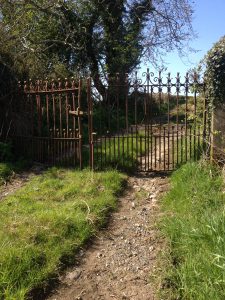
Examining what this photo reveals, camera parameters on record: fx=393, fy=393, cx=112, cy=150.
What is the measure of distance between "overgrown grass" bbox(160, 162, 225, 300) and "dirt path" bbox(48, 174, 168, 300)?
24cm

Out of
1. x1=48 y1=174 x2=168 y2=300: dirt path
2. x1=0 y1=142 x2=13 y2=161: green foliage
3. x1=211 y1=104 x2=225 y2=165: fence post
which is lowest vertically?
x1=48 y1=174 x2=168 y2=300: dirt path

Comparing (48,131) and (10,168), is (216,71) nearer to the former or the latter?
(48,131)

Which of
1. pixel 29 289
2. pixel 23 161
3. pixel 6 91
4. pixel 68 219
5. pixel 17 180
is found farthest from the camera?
pixel 6 91

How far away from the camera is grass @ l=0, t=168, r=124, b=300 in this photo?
4.04m

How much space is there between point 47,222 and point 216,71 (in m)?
3.97

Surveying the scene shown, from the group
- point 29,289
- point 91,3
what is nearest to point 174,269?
point 29,289

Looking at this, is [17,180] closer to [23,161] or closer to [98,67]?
[23,161]

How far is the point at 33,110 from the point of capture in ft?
31.9

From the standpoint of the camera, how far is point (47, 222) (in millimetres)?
5172

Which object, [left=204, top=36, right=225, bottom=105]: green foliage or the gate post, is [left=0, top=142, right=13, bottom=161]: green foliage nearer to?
the gate post

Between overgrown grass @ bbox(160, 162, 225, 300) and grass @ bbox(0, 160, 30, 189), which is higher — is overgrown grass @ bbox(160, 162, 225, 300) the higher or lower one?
the lower one

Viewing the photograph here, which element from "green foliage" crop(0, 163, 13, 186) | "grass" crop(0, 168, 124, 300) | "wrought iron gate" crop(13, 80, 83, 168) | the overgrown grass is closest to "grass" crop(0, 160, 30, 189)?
"green foliage" crop(0, 163, 13, 186)

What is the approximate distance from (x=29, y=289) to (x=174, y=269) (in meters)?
1.48

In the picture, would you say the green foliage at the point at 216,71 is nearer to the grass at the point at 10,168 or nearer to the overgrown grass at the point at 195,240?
the overgrown grass at the point at 195,240
